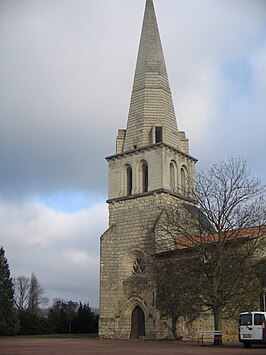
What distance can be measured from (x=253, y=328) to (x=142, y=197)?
2039cm

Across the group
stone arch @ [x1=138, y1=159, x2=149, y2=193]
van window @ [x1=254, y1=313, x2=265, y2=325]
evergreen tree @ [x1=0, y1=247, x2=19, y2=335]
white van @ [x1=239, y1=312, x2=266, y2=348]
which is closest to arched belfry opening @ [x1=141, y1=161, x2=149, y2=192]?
stone arch @ [x1=138, y1=159, x2=149, y2=193]

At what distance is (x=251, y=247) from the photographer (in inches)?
1158

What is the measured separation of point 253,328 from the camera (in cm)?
2433

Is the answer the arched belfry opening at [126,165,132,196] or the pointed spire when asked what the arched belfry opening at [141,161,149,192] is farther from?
the pointed spire

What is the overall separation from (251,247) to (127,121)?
22.0 m

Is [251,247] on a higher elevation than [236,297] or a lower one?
higher

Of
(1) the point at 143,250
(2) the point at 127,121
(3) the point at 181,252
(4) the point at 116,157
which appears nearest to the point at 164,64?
(2) the point at 127,121

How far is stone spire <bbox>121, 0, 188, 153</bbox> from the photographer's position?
4569 centimetres

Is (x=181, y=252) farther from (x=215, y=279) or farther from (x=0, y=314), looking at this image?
(x=0, y=314)

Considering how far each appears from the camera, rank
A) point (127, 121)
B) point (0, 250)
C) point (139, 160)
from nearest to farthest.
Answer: point (139, 160)
point (127, 121)
point (0, 250)

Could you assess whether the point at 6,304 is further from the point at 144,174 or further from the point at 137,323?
the point at 144,174

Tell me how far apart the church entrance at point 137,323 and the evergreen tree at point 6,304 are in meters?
14.0

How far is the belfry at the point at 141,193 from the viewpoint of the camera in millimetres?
40688

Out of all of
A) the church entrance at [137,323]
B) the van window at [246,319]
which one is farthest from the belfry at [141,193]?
the van window at [246,319]
